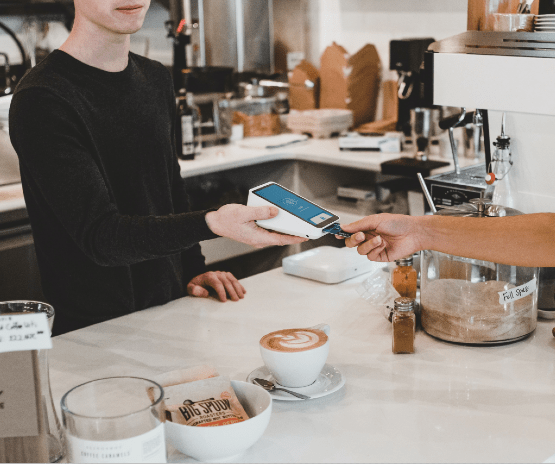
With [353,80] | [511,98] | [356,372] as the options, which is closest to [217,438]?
[356,372]

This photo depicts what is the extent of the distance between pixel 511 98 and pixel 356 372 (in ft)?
1.98

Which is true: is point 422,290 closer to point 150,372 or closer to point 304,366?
point 304,366

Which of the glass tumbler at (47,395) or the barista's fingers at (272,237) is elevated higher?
the barista's fingers at (272,237)

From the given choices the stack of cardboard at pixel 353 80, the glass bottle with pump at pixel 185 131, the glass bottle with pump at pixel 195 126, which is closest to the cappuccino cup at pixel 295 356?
the glass bottle with pump at pixel 185 131

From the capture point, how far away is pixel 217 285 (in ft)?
5.18

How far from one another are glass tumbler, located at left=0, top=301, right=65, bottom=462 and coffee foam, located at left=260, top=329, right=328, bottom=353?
1.07 ft

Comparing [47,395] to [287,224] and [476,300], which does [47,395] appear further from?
[476,300]

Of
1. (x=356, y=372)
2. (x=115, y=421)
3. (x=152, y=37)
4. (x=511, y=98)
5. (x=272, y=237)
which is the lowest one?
(x=356, y=372)

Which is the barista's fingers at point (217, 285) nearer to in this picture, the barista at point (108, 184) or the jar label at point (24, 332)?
the barista at point (108, 184)

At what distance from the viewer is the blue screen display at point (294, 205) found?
1211 millimetres

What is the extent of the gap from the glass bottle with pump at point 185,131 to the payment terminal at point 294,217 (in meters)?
1.86

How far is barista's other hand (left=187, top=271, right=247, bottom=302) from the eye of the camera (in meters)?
1.56

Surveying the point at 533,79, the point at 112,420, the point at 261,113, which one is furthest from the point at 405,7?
the point at 112,420

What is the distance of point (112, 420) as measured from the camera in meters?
0.83
